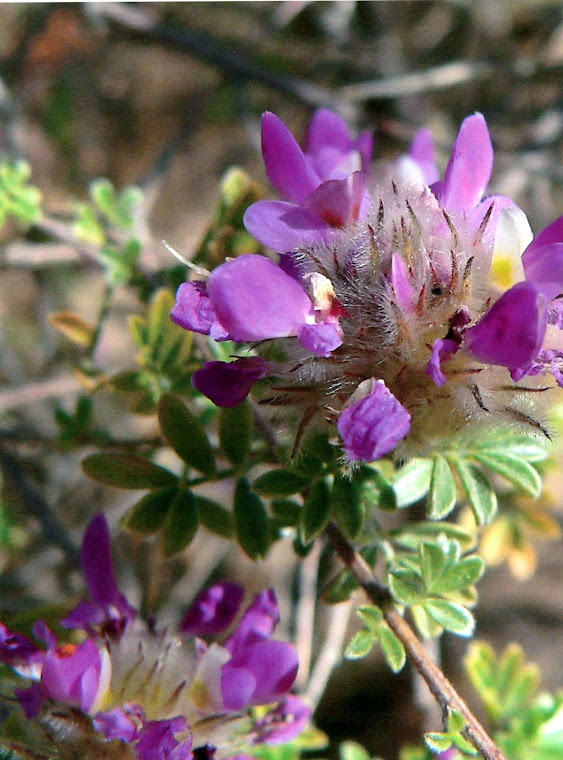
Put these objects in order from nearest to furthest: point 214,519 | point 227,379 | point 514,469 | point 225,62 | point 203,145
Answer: point 227,379 → point 514,469 → point 214,519 → point 225,62 → point 203,145

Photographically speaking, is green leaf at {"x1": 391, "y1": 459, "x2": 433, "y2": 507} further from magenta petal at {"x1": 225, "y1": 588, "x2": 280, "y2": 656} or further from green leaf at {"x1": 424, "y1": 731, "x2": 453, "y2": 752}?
green leaf at {"x1": 424, "y1": 731, "x2": 453, "y2": 752}

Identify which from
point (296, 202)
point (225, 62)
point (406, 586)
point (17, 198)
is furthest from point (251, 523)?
point (225, 62)

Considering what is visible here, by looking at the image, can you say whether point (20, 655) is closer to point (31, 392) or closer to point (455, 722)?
point (455, 722)

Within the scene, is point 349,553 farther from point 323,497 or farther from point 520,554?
point 520,554

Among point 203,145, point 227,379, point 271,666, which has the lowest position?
point 203,145

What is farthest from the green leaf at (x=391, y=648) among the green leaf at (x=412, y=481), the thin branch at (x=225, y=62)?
the thin branch at (x=225, y=62)

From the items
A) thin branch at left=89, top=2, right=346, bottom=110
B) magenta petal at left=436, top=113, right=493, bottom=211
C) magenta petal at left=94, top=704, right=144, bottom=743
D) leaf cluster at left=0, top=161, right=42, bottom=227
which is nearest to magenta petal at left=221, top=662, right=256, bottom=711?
magenta petal at left=94, top=704, right=144, bottom=743

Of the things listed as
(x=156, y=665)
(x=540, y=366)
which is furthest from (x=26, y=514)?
(x=540, y=366)
